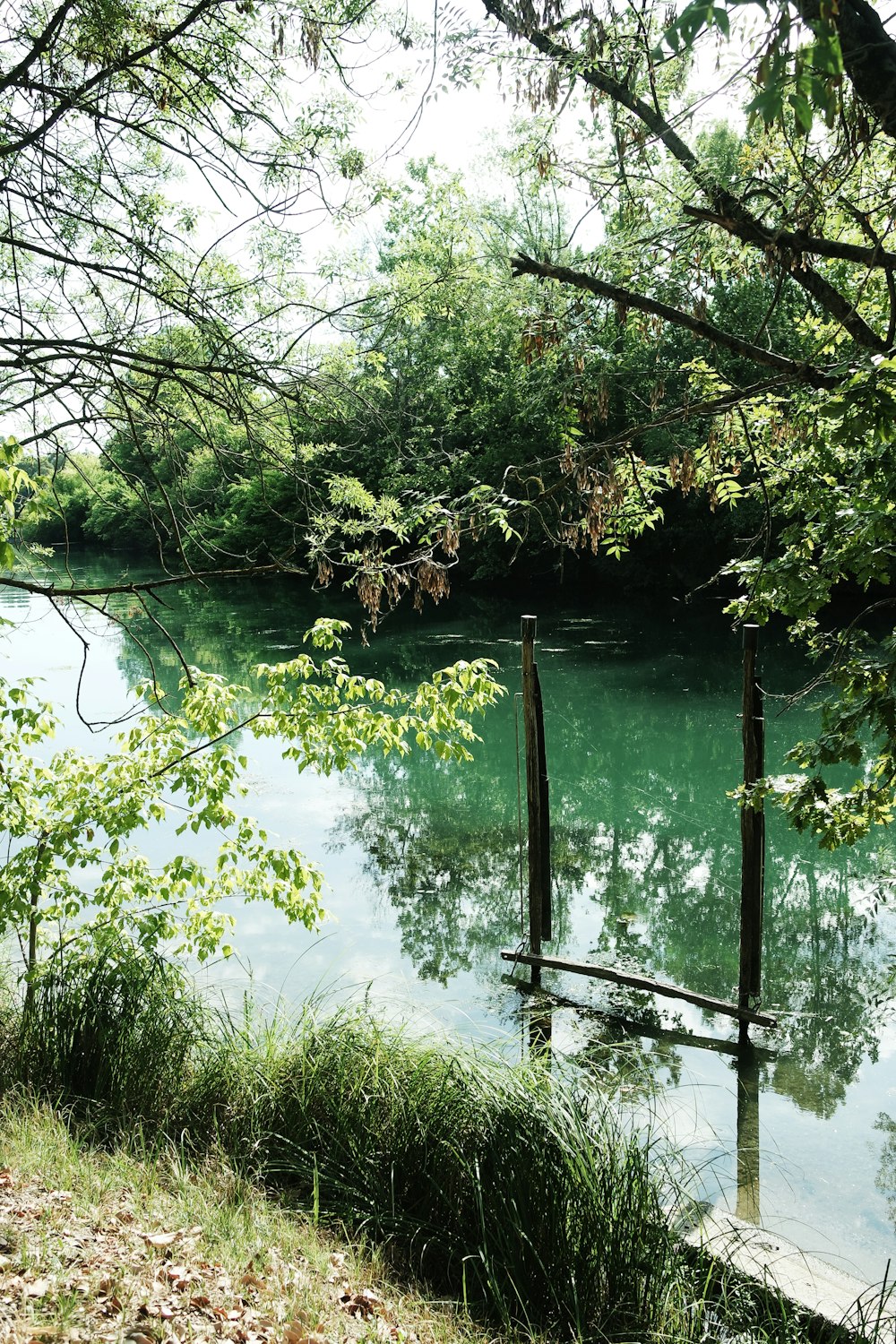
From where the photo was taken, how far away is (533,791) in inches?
272

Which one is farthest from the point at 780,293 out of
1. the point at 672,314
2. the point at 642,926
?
the point at 642,926

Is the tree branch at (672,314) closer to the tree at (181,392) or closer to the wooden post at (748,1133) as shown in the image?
the tree at (181,392)

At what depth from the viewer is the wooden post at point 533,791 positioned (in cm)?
684

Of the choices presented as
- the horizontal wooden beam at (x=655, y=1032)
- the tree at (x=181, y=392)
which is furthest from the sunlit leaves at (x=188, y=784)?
the horizontal wooden beam at (x=655, y=1032)

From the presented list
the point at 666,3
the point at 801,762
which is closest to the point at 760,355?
the point at 666,3

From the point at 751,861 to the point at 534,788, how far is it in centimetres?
150

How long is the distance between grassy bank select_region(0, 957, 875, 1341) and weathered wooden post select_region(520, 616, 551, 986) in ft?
7.64

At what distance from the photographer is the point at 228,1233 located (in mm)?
3086

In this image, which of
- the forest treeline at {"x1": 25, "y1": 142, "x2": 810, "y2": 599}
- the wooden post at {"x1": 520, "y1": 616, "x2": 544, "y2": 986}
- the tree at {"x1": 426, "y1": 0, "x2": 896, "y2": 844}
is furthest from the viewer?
the wooden post at {"x1": 520, "y1": 616, "x2": 544, "y2": 986}

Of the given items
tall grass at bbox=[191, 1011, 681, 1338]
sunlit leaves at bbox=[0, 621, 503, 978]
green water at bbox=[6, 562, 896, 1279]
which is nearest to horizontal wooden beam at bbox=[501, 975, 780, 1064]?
green water at bbox=[6, 562, 896, 1279]

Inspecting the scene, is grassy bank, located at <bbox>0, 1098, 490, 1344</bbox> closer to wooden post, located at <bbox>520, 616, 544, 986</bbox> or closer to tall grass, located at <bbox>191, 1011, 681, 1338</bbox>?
tall grass, located at <bbox>191, 1011, 681, 1338</bbox>

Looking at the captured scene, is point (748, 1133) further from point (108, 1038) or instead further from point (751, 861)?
point (108, 1038)

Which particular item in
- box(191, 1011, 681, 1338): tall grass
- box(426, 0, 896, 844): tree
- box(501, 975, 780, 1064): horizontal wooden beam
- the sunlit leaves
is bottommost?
box(501, 975, 780, 1064): horizontal wooden beam

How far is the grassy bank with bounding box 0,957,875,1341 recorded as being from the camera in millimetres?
3205
